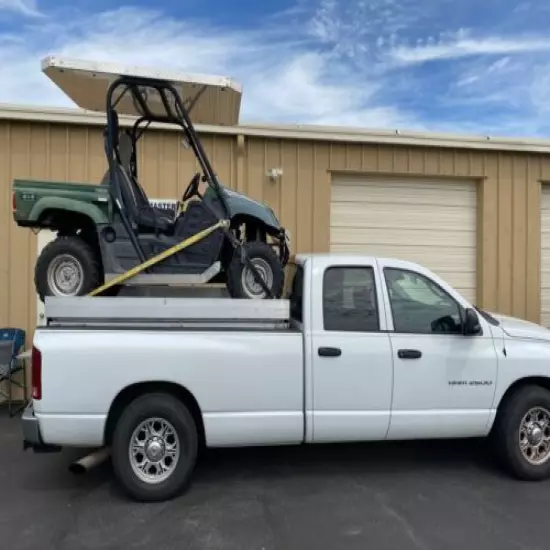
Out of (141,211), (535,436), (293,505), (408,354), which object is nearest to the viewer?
(293,505)

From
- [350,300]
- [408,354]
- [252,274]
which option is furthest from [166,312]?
[408,354]

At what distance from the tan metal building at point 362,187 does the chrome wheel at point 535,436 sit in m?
4.49

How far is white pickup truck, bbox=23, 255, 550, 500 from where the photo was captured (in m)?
4.69

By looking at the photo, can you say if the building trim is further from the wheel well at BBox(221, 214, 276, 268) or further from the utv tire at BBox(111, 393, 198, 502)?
the utv tire at BBox(111, 393, 198, 502)

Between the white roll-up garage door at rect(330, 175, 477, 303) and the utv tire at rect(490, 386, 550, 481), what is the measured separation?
451 cm

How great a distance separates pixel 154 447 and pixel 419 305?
2.59 metres

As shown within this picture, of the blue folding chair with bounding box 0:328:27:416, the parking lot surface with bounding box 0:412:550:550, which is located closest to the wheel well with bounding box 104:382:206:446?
the parking lot surface with bounding box 0:412:550:550

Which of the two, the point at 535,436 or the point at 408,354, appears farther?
the point at 535,436

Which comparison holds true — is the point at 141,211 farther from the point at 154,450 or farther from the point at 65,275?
the point at 154,450

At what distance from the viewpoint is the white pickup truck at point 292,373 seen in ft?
15.4

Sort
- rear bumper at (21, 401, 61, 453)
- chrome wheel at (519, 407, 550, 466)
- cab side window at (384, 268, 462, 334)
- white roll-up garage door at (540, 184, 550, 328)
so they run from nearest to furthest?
rear bumper at (21, 401, 61, 453) → cab side window at (384, 268, 462, 334) → chrome wheel at (519, 407, 550, 466) → white roll-up garage door at (540, 184, 550, 328)

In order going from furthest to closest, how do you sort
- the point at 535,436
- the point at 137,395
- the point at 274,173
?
1. the point at 274,173
2. the point at 535,436
3. the point at 137,395

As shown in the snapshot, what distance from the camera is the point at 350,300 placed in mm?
5266

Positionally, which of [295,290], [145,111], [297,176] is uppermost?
[145,111]
